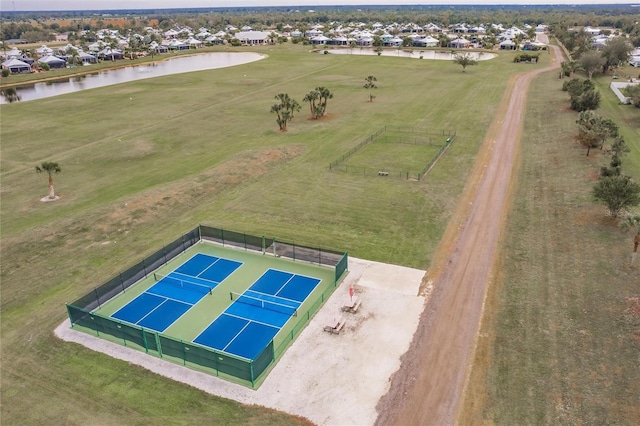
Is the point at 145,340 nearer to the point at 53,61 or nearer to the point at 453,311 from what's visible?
the point at 453,311

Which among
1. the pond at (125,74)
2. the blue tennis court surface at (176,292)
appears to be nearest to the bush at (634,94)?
the blue tennis court surface at (176,292)

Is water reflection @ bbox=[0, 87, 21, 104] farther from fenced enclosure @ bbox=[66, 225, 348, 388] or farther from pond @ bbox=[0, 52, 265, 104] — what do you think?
fenced enclosure @ bbox=[66, 225, 348, 388]

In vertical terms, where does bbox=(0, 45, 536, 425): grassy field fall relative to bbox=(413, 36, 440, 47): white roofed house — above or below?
below

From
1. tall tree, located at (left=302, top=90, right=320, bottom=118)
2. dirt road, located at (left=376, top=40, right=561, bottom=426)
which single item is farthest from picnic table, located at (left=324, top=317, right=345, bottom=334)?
tall tree, located at (left=302, top=90, right=320, bottom=118)

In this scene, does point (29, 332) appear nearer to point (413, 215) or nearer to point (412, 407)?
point (412, 407)

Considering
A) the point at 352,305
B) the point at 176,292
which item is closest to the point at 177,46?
the point at 176,292
